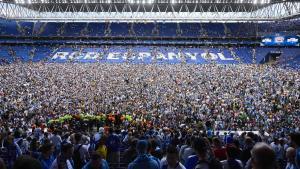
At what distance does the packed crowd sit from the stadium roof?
2397cm

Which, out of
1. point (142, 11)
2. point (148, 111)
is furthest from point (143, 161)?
point (142, 11)

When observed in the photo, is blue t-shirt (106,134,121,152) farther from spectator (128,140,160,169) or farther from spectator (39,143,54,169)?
spectator (128,140,160,169)

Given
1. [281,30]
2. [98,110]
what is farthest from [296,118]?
[281,30]

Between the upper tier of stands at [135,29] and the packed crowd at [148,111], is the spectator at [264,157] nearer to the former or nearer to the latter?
the packed crowd at [148,111]

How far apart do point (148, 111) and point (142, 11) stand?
4789 centimetres

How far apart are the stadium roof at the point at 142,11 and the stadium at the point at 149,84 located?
277 millimetres

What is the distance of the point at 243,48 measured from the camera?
60.9 m

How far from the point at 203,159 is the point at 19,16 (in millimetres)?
65039

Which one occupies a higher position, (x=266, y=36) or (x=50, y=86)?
(x=266, y=36)

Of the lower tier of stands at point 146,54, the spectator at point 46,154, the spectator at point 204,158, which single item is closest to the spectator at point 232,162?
the spectator at point 204,158

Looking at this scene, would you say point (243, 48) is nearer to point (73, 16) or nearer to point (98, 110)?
point (73, 16)

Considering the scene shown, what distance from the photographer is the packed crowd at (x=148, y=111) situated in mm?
7155

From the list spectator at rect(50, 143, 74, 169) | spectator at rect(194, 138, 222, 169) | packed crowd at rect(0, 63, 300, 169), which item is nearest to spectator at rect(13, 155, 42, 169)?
packed crowd at rect(0, 63, 300, 169)

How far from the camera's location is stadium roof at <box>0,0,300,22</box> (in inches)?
2354
